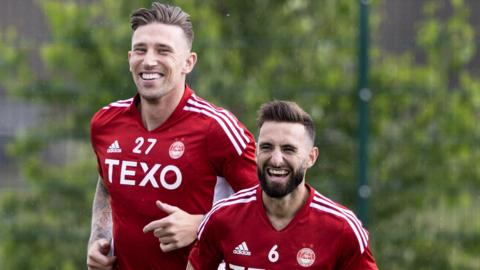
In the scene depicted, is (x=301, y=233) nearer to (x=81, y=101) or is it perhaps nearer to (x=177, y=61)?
(x=177, y=61)

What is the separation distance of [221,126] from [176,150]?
222 millimetres

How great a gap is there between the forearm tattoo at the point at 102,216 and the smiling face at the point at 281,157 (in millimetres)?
1054

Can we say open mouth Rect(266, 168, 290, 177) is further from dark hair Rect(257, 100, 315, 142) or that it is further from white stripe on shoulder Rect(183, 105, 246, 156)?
→ white stripe on shoulder Rect(183, 105, 246, 156)

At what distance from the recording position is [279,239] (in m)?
4.45

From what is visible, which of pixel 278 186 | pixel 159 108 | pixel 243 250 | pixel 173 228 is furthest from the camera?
pixel 159 108

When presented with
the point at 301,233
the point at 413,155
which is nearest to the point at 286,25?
the point at 413,155

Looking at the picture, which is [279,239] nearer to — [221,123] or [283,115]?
[283,115]

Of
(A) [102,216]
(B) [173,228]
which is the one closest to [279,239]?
(B) [173,228]

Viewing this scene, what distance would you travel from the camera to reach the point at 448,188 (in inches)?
323

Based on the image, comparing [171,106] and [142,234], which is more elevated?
[171,106]

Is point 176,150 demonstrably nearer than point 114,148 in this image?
Yes

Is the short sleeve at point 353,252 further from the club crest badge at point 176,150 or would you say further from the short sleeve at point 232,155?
the club crest badge at point 176,150

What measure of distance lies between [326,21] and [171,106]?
3.77 metres

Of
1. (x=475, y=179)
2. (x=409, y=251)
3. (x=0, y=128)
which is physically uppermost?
(x=0, y=128)
